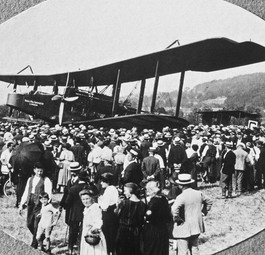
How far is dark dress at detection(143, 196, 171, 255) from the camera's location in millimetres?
2422

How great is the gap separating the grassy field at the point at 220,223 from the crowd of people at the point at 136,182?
0.08 metres

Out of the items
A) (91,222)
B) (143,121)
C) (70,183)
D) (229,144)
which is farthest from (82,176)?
(143,121)

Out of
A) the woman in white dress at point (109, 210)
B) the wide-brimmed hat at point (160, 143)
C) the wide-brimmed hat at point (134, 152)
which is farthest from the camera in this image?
the wide-brimmed hat at point (160, 143)

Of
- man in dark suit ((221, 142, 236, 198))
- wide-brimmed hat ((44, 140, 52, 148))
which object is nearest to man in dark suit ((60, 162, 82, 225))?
wide-brimmed hat ((44, 140, 52, 148))

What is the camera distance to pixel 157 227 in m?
2.51

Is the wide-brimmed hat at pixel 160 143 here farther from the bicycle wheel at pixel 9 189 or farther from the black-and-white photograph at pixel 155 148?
the bicycle wheel at pixel 9 189

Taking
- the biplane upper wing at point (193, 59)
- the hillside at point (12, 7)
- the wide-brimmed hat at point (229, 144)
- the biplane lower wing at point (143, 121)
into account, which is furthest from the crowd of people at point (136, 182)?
the hillside at point (12, 7)

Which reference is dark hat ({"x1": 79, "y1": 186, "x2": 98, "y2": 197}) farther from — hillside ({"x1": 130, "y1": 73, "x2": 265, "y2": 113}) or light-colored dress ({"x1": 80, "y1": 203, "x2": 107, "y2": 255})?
hillside ({"x1": 130, "y1": 73, "x2": 265, "y2": 113})

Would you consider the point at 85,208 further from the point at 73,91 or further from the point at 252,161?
the point at 73,91

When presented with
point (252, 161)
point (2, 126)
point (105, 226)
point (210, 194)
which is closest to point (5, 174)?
point (2, 126)

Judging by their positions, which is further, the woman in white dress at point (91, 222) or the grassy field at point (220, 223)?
the grassy field at point (220, 223)

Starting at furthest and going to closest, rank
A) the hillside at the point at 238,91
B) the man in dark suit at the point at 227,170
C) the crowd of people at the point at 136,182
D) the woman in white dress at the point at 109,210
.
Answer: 1. the man in dark suit at the point at 227,170
2. the hillside at the point at 238,91
3. the woman in white dress at the point at 109,210
4. the crowd of people at the point at 136,182

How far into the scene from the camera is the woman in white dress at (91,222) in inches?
99.1

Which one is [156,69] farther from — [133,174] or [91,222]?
[91,222]
